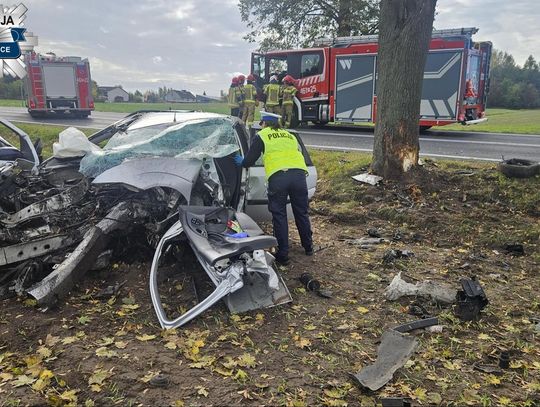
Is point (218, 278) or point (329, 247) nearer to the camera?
point (218, 278)

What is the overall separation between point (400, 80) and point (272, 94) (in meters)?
6.23

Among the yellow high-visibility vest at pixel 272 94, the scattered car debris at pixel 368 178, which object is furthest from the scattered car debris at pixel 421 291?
the yellow high-visibility vest at pixel 272 94

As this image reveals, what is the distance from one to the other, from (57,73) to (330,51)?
41.1 feet

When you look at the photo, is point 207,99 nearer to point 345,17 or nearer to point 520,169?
point 345,17

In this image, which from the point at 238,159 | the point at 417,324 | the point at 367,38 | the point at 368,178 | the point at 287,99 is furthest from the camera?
the point at 367,38

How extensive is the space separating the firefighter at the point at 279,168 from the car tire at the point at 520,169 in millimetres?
4150

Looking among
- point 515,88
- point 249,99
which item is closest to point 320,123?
point 249,99

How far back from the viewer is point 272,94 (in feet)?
43.2

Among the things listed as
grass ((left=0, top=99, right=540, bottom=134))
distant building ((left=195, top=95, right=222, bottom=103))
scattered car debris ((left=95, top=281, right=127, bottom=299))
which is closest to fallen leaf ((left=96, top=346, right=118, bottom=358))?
scattered car debris ((left=95, top=281, right=127, bottom=299))

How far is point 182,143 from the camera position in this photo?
471 cm

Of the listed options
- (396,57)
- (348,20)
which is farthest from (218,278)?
(348,20)

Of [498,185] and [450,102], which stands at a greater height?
[450,102]

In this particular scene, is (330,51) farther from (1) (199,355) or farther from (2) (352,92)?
(1) (199,355)

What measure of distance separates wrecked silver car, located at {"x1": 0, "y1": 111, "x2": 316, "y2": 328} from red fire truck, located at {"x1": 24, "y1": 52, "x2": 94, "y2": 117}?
17.3m
